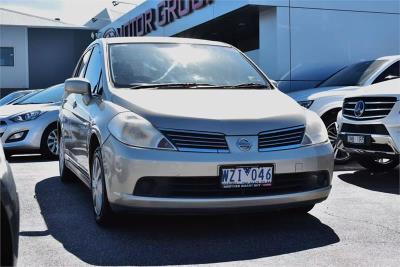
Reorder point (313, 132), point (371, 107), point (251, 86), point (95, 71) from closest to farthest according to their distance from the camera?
point (313, 132) → point (251, 86) → point (95, 71) → point (371, 107)

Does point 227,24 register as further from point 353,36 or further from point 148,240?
point 148,240

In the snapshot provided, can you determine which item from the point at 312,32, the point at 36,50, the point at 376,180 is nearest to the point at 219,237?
the point at 376,180

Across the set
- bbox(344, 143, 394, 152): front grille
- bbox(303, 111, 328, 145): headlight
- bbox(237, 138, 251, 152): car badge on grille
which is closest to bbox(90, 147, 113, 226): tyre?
bbox(237, 138, 251, 152): car badge on grille

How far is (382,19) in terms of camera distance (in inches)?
537

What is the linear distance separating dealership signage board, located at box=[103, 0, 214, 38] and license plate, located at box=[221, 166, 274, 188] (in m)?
10.7

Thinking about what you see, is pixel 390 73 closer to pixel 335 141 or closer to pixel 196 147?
pixel 335 141

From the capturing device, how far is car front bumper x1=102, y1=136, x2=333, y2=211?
4090 mm

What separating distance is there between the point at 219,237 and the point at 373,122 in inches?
118

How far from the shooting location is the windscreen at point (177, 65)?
513cm

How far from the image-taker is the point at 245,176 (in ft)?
13.7

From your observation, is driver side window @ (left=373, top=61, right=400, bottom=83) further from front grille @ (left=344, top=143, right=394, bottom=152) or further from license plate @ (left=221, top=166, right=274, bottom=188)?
license plate @ (left=221, top=166, right=274, bottom=188)

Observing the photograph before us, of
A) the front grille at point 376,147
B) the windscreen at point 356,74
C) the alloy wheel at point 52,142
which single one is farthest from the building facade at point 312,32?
the front grille at point 376,147

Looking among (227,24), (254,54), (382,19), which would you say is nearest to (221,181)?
(254,54)

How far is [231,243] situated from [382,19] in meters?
10.8
